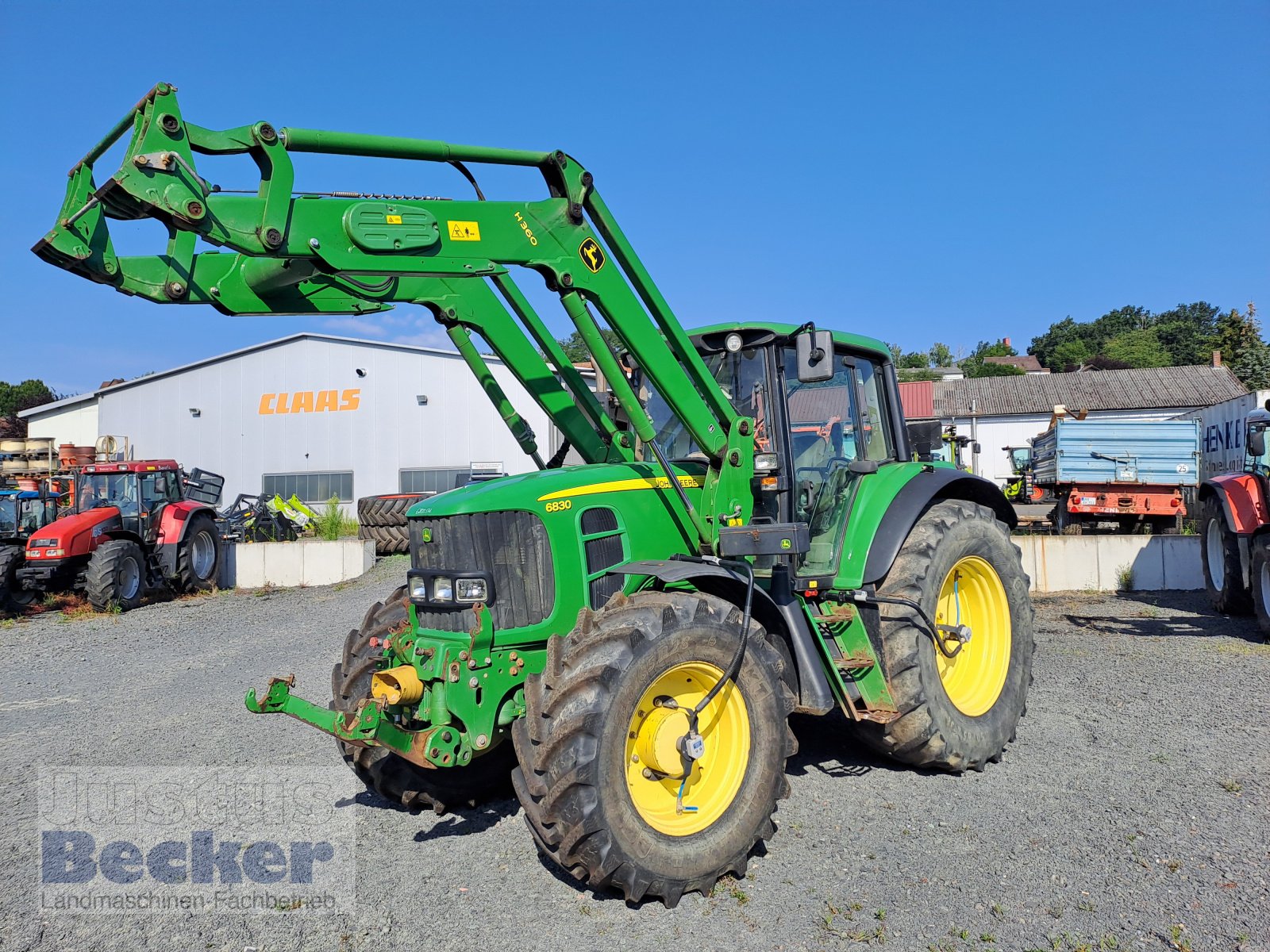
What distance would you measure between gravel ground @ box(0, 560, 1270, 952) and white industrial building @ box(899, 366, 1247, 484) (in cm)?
3046

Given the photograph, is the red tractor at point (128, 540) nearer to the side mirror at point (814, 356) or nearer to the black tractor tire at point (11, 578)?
the black tractor tire at point (11, 578)

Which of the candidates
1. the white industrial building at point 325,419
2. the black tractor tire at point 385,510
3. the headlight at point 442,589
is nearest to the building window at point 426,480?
the white industrial building at point 325,419

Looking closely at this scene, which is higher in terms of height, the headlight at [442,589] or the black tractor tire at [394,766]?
the headlight at [442,589]

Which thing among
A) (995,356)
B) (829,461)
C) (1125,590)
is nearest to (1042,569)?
(1125,590)

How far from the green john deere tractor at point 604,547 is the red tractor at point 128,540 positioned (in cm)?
1147

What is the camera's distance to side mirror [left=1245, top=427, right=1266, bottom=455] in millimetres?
8875

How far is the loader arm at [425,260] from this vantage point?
329cm

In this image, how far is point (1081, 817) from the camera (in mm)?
4391

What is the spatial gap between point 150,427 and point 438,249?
2843cm

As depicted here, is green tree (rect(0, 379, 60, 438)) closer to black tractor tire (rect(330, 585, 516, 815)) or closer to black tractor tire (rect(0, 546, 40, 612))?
black tractor tire (rect(0, 546, 40, 612))

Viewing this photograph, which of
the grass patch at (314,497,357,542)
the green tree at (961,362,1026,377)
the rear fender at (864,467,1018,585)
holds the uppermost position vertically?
the green tree at (961,362,1026,377)

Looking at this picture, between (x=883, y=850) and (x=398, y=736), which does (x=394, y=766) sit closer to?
(x=398, y=736)

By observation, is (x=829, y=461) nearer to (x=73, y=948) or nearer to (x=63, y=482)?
(x=73, y=948)

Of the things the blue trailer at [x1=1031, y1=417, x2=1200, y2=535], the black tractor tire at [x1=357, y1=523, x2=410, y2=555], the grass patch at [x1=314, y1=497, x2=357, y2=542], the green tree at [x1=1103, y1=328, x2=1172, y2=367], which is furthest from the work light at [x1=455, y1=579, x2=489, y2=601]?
the green tree at [x1=1103, y1=328, x2=1172, y2=367]
